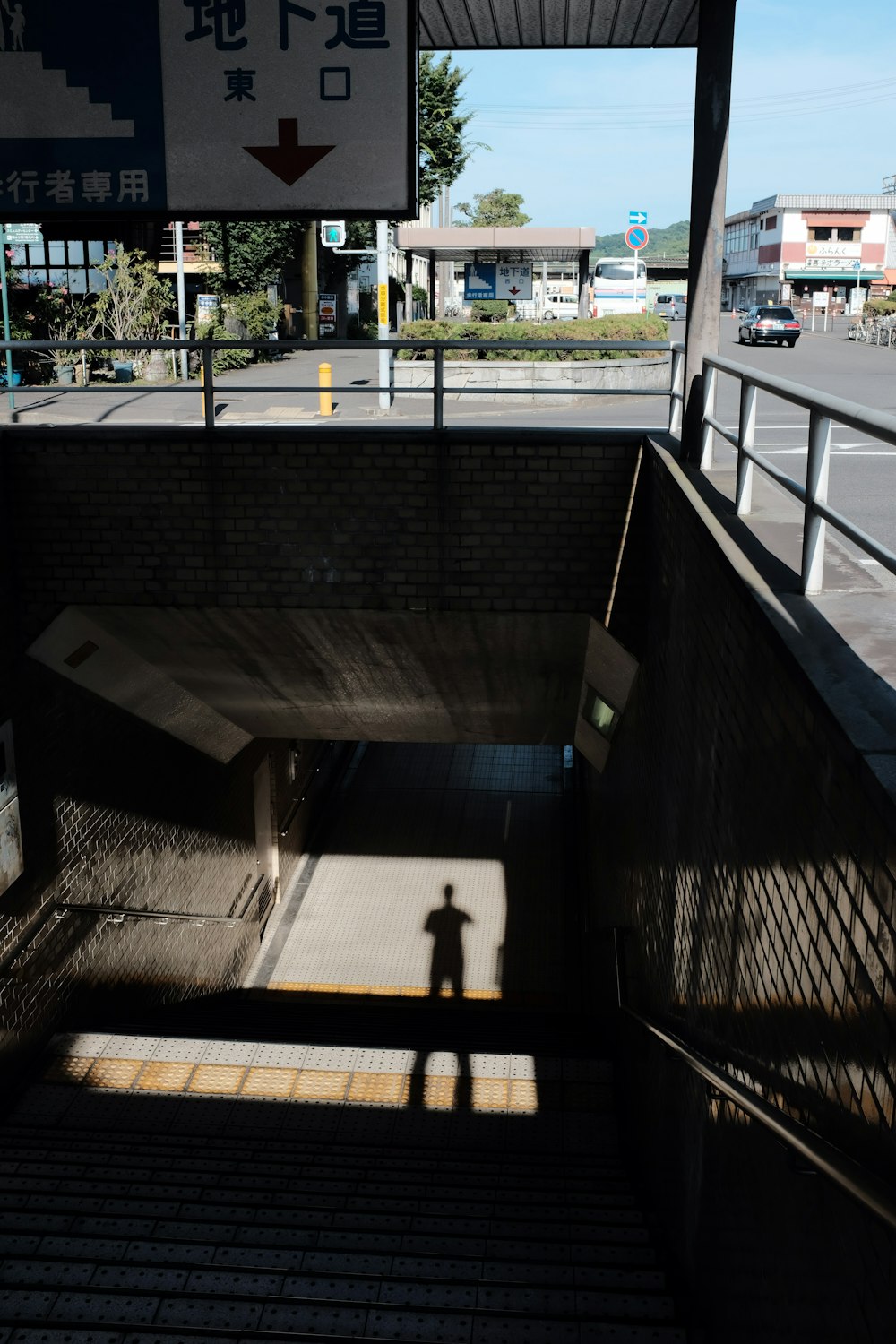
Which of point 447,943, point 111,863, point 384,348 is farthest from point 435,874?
point 384,348

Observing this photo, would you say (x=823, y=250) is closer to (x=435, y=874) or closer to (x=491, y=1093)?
(x=435, y=874)

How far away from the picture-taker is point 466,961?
13.1 meters

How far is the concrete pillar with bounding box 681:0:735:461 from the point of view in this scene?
272 inches

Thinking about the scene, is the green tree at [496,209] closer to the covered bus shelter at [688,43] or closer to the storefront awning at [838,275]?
Result: the storefront awning at [838,275]

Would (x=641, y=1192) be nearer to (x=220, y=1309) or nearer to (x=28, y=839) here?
(x=220, y=1309)

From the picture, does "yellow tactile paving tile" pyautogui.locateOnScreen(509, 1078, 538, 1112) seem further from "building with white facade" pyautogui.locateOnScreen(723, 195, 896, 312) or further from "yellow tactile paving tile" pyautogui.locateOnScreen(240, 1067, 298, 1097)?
"building with white facade" pyautogui.locateOnScreen(723, 195, 896, 312)

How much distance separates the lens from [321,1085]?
811 cm

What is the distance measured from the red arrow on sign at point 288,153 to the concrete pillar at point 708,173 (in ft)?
7.16

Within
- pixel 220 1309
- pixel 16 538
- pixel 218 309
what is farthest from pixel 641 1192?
pixel 218 309

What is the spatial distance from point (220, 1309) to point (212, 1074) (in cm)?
356

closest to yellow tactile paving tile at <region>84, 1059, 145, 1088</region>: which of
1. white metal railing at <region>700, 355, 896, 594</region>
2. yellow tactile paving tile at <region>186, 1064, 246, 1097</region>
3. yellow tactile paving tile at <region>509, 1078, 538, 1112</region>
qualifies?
yellow tactile paving tile at <region>186, 1064, 246, 1097</region>

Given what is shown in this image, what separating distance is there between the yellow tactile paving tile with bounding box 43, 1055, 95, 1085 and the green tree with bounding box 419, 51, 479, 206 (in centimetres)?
3734

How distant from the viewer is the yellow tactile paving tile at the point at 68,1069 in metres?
8.34

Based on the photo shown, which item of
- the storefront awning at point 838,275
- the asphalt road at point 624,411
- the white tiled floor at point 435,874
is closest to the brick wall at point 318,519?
the asphalt road at point 624,411
